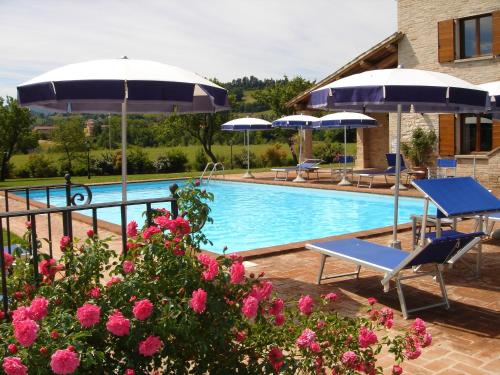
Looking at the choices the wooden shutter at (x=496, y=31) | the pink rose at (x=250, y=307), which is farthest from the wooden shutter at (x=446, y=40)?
the pink rose at (x=250, y=307)

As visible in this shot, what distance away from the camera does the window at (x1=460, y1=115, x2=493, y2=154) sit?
1723cm

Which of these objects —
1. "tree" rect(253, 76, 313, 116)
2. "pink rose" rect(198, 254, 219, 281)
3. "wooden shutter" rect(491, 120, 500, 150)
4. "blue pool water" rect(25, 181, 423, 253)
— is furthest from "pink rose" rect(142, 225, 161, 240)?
"tree" rect(253, 76, 313, 116)

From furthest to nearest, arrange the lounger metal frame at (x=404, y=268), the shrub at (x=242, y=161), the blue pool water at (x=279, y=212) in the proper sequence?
1. the shrub at (x=242, y=161)
2. the blue pool water at (x=279, y=212)
3. the lounger metal frame at (x=404, y=268)

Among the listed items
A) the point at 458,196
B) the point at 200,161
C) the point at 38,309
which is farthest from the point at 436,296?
the point at 200,161

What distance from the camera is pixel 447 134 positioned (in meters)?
17.9

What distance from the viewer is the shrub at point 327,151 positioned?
1275 inches

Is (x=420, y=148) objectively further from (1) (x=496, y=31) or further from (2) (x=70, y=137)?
(2) (x=70, y=137)

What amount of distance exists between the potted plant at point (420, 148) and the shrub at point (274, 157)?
13101 mm

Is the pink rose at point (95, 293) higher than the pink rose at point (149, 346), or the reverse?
the pink rose at point (95, 293)

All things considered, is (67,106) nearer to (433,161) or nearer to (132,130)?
(433,161)

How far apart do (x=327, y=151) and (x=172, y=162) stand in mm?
10354

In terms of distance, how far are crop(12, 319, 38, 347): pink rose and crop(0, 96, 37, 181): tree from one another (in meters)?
23.8

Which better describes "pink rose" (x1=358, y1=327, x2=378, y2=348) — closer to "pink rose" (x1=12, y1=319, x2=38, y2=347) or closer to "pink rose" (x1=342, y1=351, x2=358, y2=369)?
"pink rose" (x1=342, y1=351, x2=358, y2=369)

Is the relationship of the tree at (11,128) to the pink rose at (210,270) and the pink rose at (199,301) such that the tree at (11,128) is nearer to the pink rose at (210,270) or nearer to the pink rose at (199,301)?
the pink rose at (210,270)
